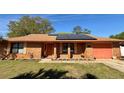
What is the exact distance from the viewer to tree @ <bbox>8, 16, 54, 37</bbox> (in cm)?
4550

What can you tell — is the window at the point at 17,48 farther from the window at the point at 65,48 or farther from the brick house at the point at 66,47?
the window at the point at 65,48

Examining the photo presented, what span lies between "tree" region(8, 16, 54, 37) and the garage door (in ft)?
95.3

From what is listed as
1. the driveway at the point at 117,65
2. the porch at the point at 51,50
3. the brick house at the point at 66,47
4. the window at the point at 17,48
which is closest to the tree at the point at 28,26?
the window at the point at 17,48

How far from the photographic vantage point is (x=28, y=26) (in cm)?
4634

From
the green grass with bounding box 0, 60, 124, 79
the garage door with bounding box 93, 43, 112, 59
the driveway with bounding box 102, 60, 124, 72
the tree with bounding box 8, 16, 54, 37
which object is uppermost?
the tree with bounding box 8, 16, 54, 37

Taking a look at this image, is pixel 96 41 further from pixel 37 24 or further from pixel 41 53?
pixel 37 24

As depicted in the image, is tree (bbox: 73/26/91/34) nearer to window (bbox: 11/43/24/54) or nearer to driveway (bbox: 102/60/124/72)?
window (bbox: 11/43/24/54)

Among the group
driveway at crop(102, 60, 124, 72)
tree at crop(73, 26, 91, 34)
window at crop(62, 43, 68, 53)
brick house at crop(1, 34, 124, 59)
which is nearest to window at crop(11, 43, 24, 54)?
brick house at crop(1, 34, 124, 59)

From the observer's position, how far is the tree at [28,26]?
45500mm

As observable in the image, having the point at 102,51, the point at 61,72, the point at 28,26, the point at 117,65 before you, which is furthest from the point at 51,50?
the point at 28,26

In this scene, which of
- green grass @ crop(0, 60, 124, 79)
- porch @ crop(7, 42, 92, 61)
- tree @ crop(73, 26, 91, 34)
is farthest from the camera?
tree @ crop(73, 26, 91, 34)
